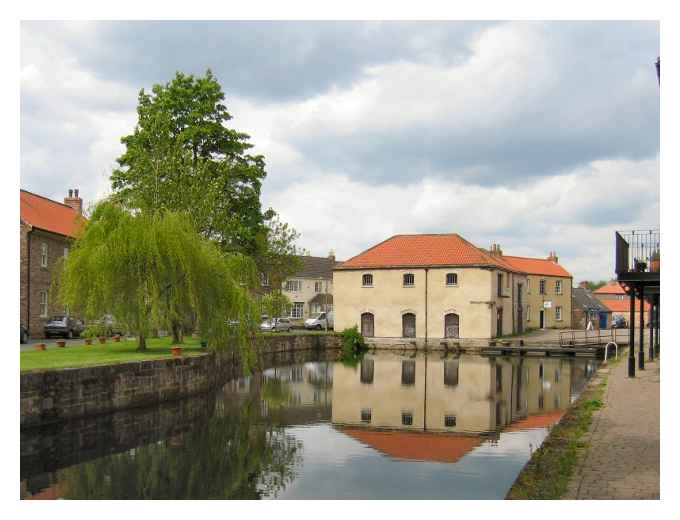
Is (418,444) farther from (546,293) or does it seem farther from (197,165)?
(546,293)

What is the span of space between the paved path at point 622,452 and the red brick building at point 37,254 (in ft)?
77.6

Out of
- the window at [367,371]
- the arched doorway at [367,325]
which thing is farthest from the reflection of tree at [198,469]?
the arched doorway at [367,325]

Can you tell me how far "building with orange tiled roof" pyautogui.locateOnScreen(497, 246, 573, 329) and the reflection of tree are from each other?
43.8 meters

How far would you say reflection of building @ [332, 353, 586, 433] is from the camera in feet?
60.0

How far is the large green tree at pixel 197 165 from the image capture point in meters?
30.1

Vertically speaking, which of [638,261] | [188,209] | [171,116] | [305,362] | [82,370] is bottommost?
[305,362]

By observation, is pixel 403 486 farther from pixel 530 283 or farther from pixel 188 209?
pixel 530 283

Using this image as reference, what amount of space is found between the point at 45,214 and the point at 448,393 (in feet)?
78.6

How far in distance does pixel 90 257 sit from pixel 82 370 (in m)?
4.45

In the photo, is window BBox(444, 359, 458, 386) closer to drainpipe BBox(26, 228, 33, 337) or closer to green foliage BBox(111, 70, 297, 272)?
green foliage BBox(111, 70, 297, 272)

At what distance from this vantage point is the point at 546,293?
60.1 m

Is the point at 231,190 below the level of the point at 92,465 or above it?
above
